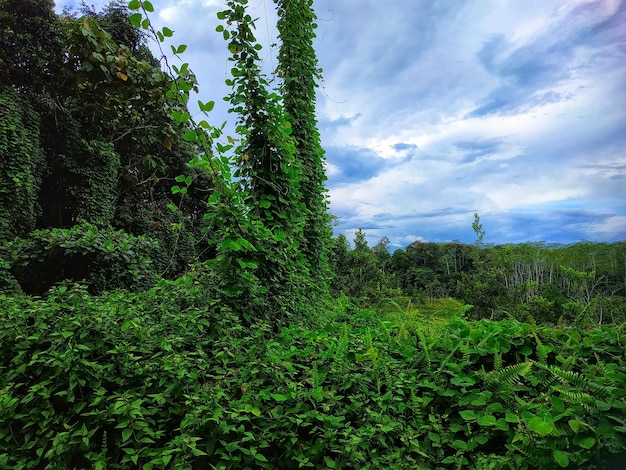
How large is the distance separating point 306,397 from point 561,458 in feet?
3.42

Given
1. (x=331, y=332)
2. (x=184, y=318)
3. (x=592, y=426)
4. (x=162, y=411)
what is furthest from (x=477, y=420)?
(x=184, y=318)

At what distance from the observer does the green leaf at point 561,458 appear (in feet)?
3.93

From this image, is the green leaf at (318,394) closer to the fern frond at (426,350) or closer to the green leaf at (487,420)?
the fern frond at (426,350)

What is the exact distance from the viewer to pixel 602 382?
55.0 inches

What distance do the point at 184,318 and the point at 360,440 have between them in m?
1.37

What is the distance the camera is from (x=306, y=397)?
5.53 feet

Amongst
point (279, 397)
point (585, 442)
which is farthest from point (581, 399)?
point (279, 397)

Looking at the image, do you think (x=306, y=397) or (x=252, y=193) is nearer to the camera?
(x=306, y=397)

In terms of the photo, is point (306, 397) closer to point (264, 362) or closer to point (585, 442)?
point (264, 362)

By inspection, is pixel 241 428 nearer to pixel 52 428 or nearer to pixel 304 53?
pixel 52 428

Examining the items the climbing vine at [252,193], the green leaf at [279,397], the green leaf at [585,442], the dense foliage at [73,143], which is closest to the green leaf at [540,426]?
the green leaf at [585,442]

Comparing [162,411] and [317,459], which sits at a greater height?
[162,411]

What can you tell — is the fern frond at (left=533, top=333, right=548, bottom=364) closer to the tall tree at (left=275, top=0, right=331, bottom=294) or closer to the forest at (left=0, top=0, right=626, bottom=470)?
the forest at (left=0, top=0, right=626, bottom=470)

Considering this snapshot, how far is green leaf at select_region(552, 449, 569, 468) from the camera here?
3.93 feet
